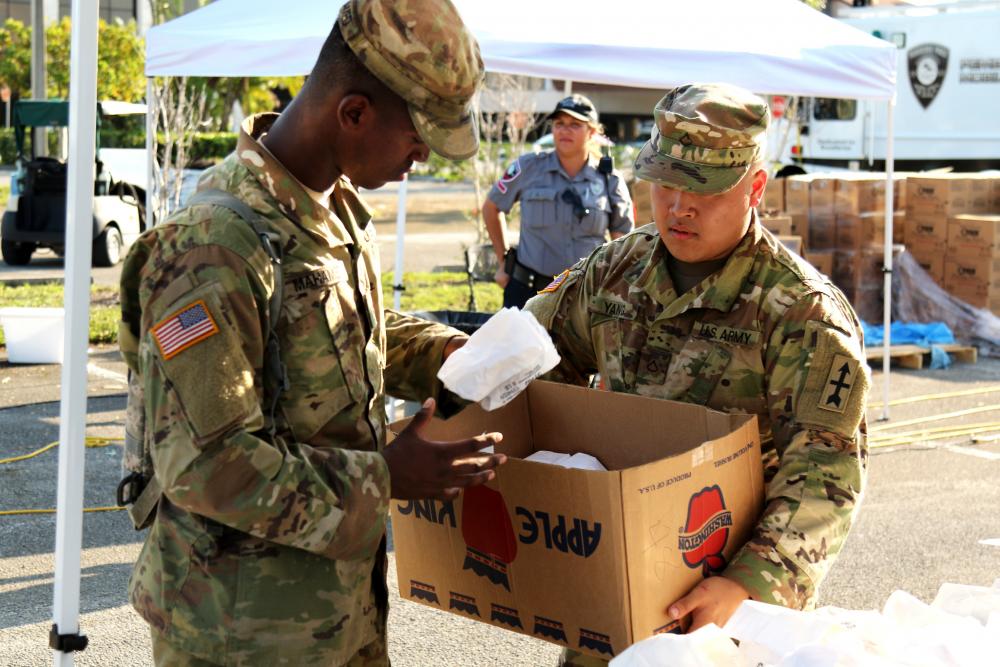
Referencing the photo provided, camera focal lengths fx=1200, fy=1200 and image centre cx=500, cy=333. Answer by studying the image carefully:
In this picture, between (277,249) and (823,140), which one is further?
(823,140)

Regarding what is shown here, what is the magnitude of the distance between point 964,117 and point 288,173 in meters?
15.5

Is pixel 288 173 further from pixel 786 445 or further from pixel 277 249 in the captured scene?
pixel 786 445

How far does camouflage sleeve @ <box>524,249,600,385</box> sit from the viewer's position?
2768 mm

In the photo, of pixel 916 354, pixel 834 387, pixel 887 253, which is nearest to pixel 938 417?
pixel 887 253

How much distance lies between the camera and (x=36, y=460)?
22.0ft

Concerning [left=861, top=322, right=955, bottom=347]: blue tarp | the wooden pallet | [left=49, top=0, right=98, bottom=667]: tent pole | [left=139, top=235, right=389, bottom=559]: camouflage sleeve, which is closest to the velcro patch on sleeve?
[left=139, top=235, right=389, bottom=559]: camouflage sleeve

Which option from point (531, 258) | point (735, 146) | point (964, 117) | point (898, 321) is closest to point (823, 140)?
point (964, 117)

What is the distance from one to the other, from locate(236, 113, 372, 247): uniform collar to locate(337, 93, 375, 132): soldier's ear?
0.14 m

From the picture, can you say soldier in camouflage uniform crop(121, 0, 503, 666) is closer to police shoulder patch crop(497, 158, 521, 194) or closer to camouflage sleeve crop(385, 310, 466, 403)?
camouflage sleeve crop(385, 310, 466, 403)

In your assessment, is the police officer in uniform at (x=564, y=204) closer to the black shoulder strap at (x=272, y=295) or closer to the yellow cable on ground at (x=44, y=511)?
the yellow cable on ground at (x=44, y=511)

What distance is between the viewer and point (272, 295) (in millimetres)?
1891

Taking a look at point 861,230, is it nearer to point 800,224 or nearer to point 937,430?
point 800,224

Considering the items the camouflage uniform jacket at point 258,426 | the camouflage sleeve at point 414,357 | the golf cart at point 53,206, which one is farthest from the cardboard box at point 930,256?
the camouflage uniform jacket at point 258,426

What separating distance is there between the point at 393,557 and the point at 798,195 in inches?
269
